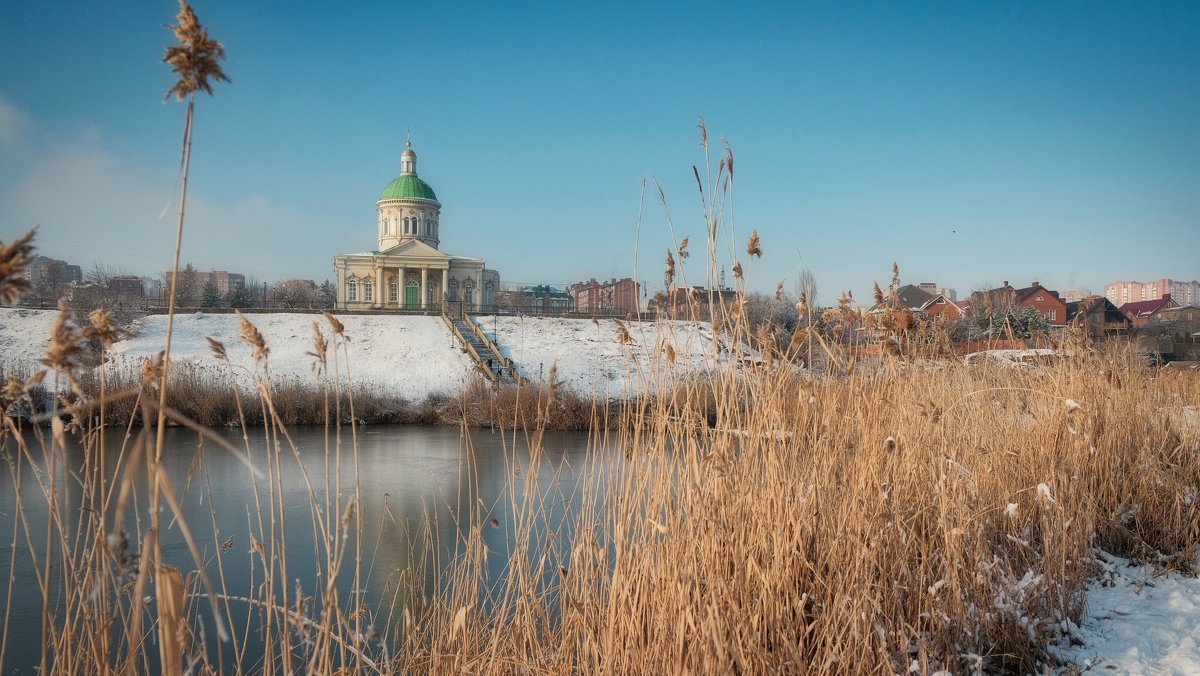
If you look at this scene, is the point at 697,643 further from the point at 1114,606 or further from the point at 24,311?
the point at 24,311

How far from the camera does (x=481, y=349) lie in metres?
24.8

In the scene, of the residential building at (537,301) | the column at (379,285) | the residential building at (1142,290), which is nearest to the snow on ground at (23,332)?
the residential building at (537,301)

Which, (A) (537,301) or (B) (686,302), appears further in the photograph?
(A) (537,301)

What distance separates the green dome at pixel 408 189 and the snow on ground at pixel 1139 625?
4909cm

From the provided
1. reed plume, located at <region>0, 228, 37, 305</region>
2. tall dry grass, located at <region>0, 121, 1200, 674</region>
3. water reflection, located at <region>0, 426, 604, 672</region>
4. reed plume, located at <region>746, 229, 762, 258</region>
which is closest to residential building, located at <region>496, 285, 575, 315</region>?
water reflection, located at <region>0, 426, 604, 672</region>

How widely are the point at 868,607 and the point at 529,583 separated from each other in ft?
3.68

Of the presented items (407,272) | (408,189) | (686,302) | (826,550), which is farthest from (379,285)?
(826,550)

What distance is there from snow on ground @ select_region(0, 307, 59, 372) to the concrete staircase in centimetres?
1104

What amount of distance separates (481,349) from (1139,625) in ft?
74.6

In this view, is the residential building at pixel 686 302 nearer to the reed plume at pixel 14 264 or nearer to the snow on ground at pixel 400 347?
the reed plume at pixel 14 264

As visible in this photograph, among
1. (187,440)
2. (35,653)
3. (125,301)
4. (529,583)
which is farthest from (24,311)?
(529,583)

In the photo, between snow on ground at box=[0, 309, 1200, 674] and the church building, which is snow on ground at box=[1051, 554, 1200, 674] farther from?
the church building

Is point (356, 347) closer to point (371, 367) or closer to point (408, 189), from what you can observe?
point (371, 367)

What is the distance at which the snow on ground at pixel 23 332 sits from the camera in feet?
70.0
